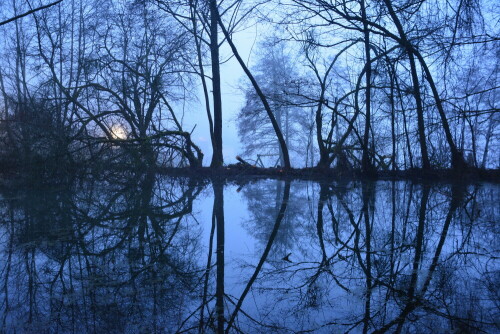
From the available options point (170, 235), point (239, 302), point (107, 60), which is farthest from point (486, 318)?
point (107, 60)

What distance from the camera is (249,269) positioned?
194 centimetres

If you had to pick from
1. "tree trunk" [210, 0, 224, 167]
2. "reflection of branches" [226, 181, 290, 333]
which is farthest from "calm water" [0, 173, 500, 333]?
"tree trunk" [210, 0, 224, 167]

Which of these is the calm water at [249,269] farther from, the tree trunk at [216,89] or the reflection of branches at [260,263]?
the tree trunk at [216,89]

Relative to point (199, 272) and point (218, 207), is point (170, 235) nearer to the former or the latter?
point (199, 272)

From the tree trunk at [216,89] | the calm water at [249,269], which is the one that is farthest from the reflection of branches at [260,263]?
the tree trunk at [216,89]

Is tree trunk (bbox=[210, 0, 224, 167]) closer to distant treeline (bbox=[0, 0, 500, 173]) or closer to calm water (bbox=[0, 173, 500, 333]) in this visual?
distant treeline (bbox=[0, 0, 500, 173])

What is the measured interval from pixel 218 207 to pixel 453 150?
217 inches

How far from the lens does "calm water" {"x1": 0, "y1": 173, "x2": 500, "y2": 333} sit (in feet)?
4.50

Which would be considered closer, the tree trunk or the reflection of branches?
the reflection of branches

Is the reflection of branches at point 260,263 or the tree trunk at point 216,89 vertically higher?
the tree trunk at point 216,89

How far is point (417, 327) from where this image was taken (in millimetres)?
1305

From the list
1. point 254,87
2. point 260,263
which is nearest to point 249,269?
point 260,263

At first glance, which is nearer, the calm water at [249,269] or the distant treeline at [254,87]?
the calm water at [249,269]

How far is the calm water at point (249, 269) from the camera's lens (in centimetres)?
137
